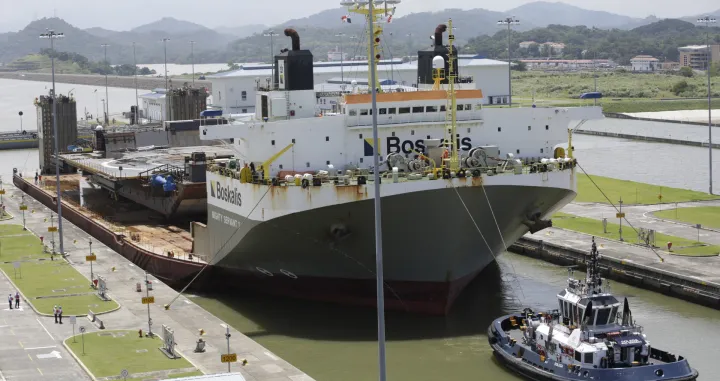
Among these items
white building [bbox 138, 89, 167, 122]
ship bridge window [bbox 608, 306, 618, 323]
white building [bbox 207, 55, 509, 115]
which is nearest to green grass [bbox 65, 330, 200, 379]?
ship bridge window [bbox 608, 306, 618, 323]

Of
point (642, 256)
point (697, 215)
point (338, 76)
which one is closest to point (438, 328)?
point (642, 256)

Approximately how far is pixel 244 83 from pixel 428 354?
61178 millimetres

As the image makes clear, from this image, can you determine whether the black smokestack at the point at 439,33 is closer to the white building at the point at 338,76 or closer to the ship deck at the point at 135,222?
the ship deck at the point at 135,222

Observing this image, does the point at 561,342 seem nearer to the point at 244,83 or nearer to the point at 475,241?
A: the point at 475,241

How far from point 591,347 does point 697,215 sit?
27.7 m

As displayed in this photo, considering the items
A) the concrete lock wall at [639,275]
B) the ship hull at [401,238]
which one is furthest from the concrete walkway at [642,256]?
the ship hull at [401,238]

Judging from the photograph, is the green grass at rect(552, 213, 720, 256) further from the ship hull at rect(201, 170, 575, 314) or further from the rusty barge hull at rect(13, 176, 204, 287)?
the rusty barge hull at rect(13, 176, 204, 287)

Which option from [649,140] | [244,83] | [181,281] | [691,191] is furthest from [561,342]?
[649,140]

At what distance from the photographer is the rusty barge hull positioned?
45.7 metres

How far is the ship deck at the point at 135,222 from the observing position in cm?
5044

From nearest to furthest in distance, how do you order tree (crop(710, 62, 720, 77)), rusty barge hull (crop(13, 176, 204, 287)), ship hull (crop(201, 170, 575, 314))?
1. ship hull (crop(201, 170, 575, 314))
2. rusty barge hull (crop(13, 176, 204, 287))
3. tree (crop(710, 62, 720, 77))

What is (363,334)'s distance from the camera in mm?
37625

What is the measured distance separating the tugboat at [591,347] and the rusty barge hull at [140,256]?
16353 mm

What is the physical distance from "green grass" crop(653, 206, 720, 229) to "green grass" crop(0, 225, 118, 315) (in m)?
27.6
